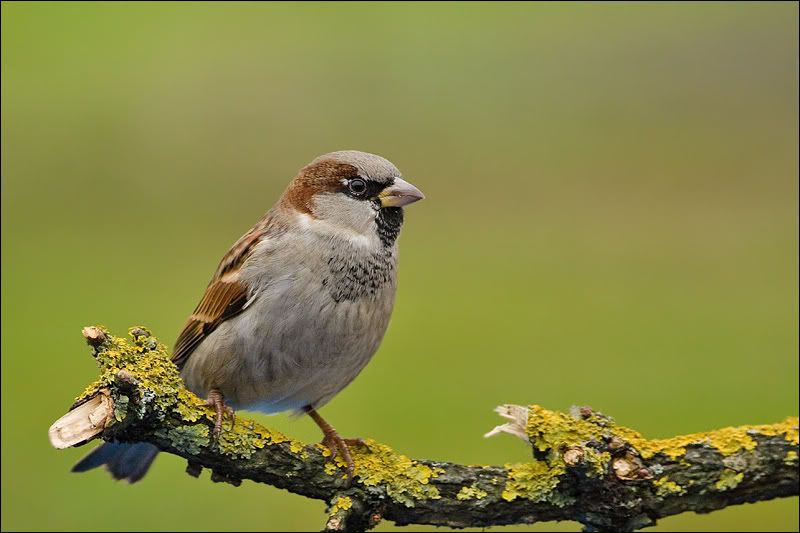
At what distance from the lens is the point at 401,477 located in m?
2.49

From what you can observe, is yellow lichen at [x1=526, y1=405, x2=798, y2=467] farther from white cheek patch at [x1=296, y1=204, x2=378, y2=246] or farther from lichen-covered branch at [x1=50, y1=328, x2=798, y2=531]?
white cheek patch at [x1=296, y1=204, x2=378, y2=246]

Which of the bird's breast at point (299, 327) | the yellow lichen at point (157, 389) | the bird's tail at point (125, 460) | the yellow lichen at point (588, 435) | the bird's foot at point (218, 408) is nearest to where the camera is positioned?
the yellow lichen at point (157, 389)

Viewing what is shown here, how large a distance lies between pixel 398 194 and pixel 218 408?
2.07 feet

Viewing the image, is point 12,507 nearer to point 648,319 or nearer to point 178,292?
point 178,292

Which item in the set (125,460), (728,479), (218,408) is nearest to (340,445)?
(218,408)

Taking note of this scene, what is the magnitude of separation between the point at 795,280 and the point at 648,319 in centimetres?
108

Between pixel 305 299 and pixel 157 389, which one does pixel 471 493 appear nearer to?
pixel 305 299

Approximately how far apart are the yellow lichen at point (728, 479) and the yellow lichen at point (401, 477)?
58 cm

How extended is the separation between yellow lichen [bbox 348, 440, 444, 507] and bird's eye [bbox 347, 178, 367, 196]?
0.61 metres

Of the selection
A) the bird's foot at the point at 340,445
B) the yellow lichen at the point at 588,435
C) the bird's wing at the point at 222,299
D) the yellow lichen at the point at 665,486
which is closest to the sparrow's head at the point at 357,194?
the bird's wing at the point at 222,299

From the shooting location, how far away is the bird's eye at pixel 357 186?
276 cm

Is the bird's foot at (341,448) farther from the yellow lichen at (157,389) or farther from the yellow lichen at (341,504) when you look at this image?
the yellow lichen at (157,389)

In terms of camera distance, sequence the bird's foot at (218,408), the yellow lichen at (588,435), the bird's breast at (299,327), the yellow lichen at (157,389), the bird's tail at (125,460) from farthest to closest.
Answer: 1. the bird's tail at (125,460)
2. the bird's breast at (299,327)
3. the yellow lichen at (588,435)
4. the bird's foot at (218,408)
5. the yellow lichen at (157,389)

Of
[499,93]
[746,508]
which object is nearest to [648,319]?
[746,508]
